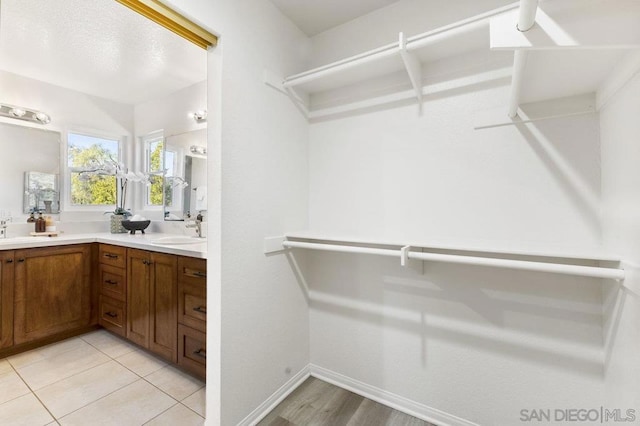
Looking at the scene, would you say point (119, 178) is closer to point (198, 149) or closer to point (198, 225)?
point (198, 149)

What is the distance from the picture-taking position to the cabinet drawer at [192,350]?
1766 millimetres

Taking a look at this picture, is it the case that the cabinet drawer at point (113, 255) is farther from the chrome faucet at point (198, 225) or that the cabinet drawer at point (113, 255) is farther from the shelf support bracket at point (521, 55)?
the shelf support bracket at point (521, 55)

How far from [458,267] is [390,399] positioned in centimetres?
90

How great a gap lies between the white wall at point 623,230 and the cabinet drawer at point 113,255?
301 cm

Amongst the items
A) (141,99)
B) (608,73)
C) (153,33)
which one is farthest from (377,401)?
(141,99)

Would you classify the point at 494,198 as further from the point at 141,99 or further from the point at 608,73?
the point at 141,99

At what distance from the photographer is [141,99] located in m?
3.17

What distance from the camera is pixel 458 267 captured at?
1.44m

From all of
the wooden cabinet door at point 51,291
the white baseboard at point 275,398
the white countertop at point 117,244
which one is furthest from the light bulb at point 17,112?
the white baseboard at point 275,398

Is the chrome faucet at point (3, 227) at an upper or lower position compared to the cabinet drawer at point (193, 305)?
upper

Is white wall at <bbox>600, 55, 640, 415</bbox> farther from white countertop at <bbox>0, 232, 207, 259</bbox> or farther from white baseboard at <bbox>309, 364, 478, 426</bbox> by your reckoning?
white countertop at <bbox>0, 232, 207, 259</bbox>

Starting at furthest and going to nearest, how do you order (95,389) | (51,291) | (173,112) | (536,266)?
(173,112) → (51,291) → (95,389) → (536,266)

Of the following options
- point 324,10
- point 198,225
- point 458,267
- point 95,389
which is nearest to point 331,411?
point 458,267

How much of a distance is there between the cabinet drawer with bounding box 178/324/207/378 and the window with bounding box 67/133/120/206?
2263mm
